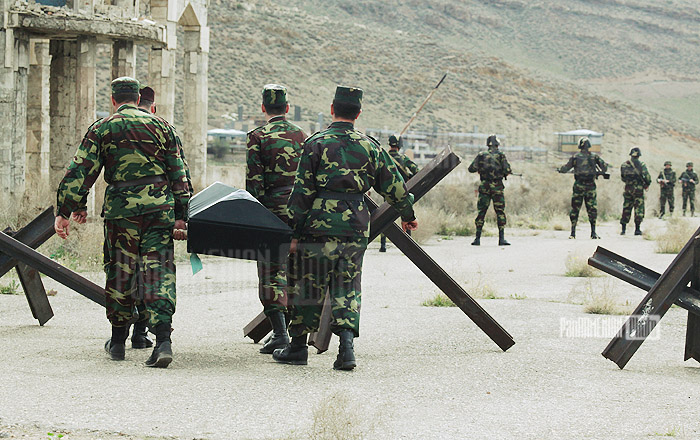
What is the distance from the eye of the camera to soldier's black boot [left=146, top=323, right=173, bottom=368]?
7.10 m

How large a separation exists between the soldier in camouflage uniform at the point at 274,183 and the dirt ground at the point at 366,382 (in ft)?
1.47

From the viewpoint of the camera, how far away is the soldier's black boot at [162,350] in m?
7.10

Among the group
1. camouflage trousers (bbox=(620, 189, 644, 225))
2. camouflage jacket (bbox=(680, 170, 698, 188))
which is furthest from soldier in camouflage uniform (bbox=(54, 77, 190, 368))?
camouflage jacket (bbox=(680, 170, 698, 188))

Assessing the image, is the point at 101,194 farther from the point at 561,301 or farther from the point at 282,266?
the point at 282,266

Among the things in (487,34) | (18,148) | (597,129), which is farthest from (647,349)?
(487,34)

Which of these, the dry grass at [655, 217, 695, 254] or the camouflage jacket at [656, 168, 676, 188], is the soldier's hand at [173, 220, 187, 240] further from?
the camouflage jacket at [656, 168, 676, 188]

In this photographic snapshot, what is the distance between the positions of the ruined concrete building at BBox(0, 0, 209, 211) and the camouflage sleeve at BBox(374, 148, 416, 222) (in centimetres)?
1334

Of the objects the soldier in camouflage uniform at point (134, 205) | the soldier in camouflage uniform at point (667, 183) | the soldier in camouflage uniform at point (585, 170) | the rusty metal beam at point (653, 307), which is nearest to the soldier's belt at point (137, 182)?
the soldier in camouflage uniform at point (134, 205)

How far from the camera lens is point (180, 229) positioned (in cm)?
750

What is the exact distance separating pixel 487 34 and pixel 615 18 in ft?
59.2

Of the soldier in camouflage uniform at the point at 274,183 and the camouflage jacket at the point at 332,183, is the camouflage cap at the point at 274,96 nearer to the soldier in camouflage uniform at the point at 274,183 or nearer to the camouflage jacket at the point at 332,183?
the soldier in camouflage uniform at the point at 274,183

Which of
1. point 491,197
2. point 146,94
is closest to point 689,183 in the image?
point 491,197

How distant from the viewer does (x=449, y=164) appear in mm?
7730

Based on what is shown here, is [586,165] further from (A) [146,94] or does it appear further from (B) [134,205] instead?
(B) [134,205]
